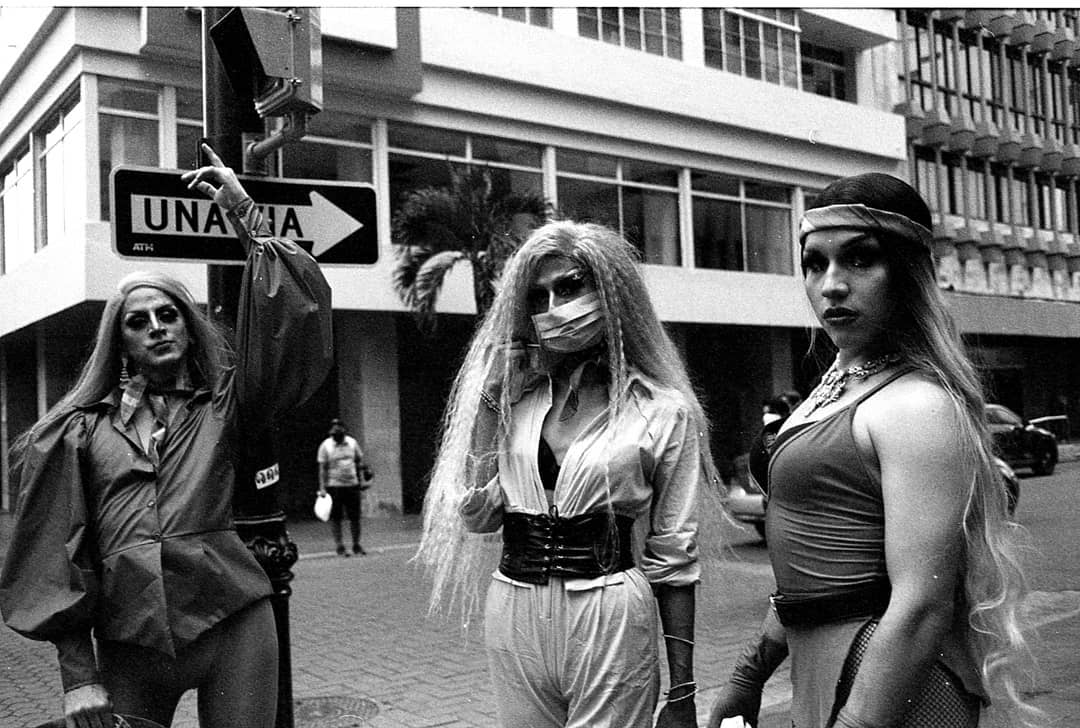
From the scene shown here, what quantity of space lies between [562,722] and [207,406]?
1270 millimetres

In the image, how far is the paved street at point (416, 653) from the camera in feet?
17.9

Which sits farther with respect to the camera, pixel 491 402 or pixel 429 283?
pixel 429 283

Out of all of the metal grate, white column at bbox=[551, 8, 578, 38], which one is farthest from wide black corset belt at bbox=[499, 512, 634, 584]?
white column at bbox=[551, 8, 578, 38]

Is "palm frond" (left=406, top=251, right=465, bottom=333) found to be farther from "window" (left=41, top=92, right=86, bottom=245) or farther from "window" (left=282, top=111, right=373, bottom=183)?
"window" (left=41, top=92, right=86, bottom=245)

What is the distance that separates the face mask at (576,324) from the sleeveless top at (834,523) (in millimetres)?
844

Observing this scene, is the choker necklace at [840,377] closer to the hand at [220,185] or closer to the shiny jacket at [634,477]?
the shiny jacket at [634,477]

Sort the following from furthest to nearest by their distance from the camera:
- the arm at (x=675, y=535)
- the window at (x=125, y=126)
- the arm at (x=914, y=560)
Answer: the window at (x=125, y=126)
the arm at (x=675, y=535)
the arm at (x=914, y=560)

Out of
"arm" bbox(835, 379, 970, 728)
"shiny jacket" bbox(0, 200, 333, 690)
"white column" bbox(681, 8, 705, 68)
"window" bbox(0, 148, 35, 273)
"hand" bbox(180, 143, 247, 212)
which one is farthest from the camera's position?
"white column" bbox(681, 8, 705, 68)

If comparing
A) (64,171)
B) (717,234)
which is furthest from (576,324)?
(717,234)

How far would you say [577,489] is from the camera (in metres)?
2.51

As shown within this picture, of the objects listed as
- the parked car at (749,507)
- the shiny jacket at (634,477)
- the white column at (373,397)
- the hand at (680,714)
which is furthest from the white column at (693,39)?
the hand at (680,714)

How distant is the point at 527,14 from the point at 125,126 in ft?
24.5

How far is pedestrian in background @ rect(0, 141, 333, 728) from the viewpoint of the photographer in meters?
2.62

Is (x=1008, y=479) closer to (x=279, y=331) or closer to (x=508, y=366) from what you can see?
(x=508, y=366)
